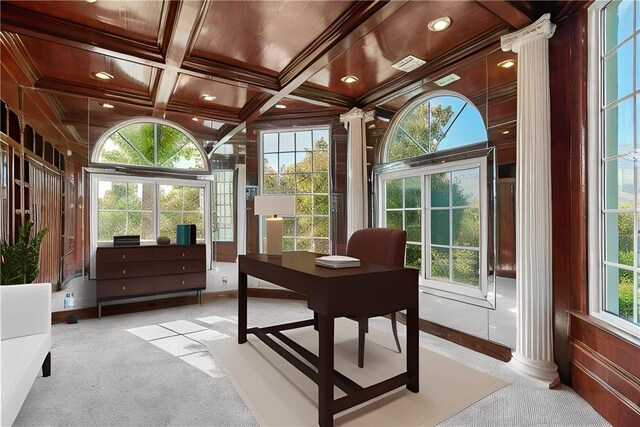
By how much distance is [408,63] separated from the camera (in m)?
3.40

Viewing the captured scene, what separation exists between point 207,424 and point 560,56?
3.39 metres

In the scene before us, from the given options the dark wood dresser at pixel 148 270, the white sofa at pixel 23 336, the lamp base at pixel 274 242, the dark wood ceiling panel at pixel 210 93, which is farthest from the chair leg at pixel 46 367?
the dark wood ceiling panel at pixel 210 93

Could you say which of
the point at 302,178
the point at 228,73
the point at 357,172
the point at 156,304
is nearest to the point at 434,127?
the point at 357,172

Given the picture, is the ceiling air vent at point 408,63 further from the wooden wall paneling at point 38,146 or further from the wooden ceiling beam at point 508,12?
the wooden wall paneling at point 38,146

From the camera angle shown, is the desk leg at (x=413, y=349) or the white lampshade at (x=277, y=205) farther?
the white lampshade at (x=277, y=205)

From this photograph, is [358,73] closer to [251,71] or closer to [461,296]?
[251,71]

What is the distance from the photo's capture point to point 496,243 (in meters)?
2.90

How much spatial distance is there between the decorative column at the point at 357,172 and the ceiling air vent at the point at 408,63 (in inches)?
34.6

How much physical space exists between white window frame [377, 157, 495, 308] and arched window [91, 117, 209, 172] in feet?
8.87

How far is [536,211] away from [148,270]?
13.8 ft

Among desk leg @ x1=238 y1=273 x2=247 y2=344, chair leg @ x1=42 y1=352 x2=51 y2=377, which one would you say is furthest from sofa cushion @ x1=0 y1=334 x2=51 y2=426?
desk leg @ x1=238 y1=273 x2=247 y2=344

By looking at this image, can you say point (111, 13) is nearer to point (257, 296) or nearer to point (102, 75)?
point (102, 75)

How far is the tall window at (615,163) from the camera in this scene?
6.50 ft

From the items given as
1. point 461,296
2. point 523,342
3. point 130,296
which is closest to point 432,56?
point 461,296
